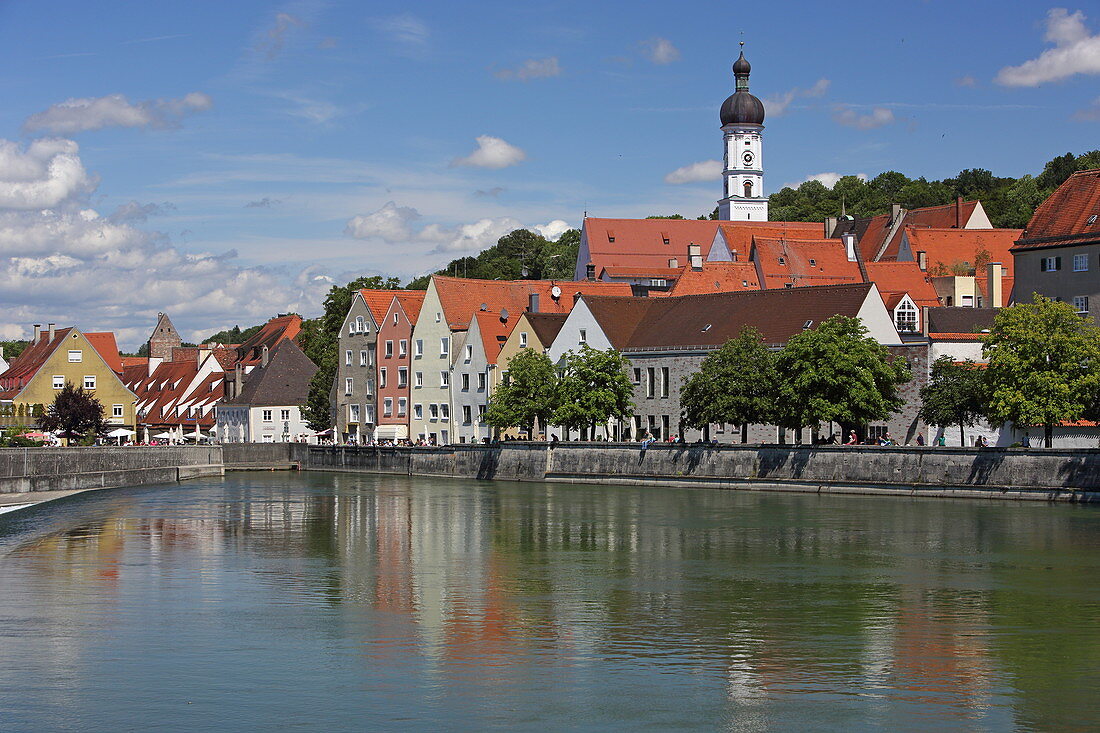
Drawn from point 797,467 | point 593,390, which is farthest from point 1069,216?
point 593,390

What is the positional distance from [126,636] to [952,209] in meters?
110

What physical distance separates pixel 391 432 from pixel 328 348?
488 inches

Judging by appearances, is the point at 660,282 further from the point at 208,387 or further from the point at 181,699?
the point at 181,699

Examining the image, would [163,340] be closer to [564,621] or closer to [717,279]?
[717,279]

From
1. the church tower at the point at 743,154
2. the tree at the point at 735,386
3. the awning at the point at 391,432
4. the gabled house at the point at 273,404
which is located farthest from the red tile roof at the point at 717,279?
the church tower at the point at 743,154

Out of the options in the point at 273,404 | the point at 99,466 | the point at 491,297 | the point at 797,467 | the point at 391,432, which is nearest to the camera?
the point at 797,467

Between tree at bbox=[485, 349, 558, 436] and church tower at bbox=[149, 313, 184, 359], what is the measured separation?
8270cm

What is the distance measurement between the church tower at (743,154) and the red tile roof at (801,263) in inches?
2029

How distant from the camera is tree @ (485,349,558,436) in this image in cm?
7456

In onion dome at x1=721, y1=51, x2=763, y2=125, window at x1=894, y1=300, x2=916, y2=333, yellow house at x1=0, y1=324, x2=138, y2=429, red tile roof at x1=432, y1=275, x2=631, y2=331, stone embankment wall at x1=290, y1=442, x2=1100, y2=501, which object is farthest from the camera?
onion dome at x1=721, y1=51, x2=763, y2=125

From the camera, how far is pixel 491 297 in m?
94.5

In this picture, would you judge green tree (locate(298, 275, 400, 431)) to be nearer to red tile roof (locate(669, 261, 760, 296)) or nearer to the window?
red tile roof (locate(669, 261, 760, 296))

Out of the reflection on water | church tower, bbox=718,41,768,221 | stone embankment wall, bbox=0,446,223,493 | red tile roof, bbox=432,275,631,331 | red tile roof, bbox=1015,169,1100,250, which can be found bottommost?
the reflection on water

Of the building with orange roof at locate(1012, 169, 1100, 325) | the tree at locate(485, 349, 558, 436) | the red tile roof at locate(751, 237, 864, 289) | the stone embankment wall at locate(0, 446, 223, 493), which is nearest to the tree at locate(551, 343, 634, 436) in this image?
the tree at locate(485, 349, 558, 436)
